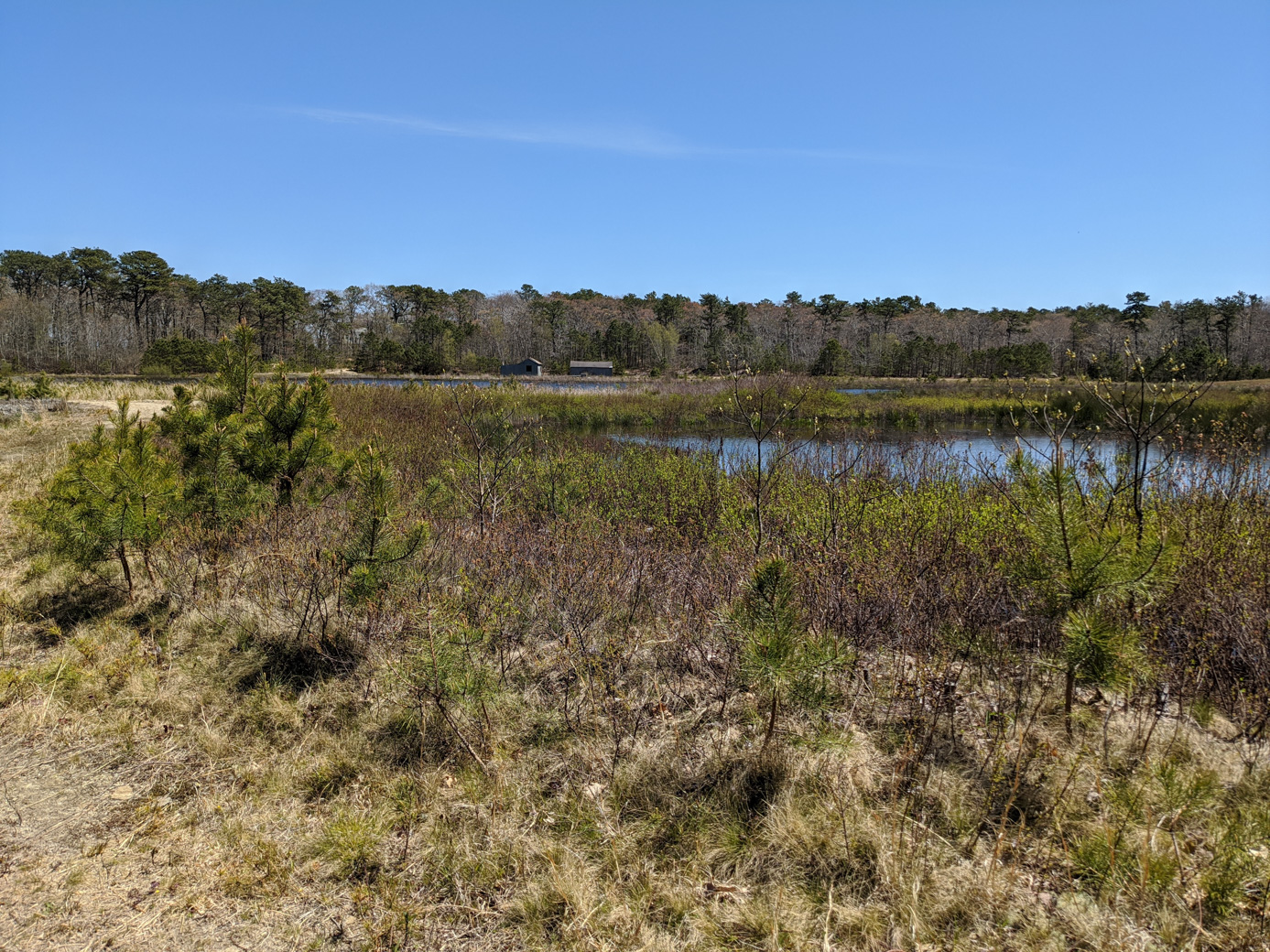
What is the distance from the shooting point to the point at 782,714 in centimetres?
315

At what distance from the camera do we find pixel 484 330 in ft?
250

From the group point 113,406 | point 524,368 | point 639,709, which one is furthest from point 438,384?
point 524,368

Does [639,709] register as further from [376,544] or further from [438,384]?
[438,384]

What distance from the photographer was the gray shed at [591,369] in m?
62.6

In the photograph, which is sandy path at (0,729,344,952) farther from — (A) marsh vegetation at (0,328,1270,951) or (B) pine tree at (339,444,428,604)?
(B) pine tree at (339,444,428,604)

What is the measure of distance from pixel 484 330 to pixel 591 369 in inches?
749

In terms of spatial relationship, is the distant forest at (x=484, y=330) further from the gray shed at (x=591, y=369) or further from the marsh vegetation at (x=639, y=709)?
the marsh vegetation at (x=639, y=709)

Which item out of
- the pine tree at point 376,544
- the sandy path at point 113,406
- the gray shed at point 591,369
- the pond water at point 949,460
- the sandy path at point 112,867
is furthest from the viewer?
the gray shed at point 591,369

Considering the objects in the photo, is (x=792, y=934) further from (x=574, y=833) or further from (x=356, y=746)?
(x=356, y=746)

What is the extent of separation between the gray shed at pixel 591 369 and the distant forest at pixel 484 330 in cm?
219

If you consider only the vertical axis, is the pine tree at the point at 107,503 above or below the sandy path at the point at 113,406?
below

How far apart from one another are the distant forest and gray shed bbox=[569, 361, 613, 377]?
7.20 ft

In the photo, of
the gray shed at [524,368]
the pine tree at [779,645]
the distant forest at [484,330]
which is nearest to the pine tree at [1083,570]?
the pine tree at [779,645]

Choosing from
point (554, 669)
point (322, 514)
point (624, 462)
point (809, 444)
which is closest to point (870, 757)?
point (554, 669)
